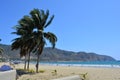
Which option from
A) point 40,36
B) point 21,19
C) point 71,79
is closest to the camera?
point 71,79

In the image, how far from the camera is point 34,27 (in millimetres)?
27016

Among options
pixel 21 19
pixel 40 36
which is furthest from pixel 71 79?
pixel 21 19

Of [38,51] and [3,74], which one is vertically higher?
[38,51]

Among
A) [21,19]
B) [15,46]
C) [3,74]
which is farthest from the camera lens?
[15,46]

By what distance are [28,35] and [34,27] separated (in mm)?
1119

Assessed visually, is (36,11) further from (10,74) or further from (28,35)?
(10,74)

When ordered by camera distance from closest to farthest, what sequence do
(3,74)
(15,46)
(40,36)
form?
(3,74)
(40,36)
(15,46)

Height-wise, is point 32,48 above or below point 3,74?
above

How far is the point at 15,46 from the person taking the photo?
30.6 meters

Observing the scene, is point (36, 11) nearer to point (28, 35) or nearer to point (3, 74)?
point (28, 35)

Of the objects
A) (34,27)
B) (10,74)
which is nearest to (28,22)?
(34,27)

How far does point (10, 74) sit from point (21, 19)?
19.9m

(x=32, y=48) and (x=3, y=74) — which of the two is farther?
(x=32, y=48)

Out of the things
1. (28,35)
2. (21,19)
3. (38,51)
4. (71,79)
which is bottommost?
(71,79)
